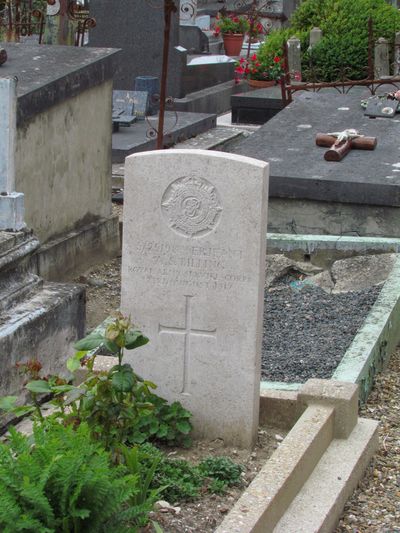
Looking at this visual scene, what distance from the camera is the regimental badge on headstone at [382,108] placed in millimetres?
11047

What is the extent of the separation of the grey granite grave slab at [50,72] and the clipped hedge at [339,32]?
6.81 meters

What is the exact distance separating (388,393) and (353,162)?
3.74 meters

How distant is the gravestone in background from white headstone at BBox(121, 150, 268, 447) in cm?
1058

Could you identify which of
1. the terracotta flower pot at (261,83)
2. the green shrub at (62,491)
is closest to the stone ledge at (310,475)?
the green shrub at (62,491)

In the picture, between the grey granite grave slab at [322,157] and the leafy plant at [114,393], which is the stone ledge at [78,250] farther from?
the leafy plant at [114,393]

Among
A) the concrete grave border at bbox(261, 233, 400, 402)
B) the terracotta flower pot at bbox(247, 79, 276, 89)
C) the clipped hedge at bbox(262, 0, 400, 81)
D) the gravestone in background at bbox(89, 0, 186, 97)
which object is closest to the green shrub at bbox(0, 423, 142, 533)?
the concrete grave border at bbox(261, 233, 400, 402)

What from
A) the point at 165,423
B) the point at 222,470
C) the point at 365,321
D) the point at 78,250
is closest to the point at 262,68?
the point at 78,250

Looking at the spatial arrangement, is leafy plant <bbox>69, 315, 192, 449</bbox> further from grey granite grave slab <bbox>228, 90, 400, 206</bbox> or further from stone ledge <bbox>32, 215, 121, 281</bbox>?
grey granite grave slab <bbox>228, 90, 400, 206</bbox>

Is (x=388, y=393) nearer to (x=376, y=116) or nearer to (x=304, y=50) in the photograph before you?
(x=376, y=116)

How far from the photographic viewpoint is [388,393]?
5.96 m

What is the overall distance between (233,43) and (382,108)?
10.7m

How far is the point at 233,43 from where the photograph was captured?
21.4 meters

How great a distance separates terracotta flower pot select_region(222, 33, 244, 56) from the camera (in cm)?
2127

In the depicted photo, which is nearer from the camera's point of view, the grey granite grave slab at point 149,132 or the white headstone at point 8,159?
the white headstone at point 8,159
